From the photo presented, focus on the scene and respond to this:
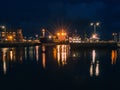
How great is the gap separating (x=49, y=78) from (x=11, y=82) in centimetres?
476

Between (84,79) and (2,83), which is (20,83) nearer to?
(2,83)

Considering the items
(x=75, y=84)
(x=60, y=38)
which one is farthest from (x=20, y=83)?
(x=60, y=38)

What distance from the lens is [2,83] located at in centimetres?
2692

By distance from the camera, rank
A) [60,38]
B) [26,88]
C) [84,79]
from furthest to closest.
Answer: [60,38] → [84,79] → [26,88]

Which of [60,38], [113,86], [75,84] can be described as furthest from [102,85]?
[60,38]

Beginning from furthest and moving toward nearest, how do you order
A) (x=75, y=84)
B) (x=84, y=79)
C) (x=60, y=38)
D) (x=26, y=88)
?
1. (x=60, y=38)
2. (x=84, y=79)
3. (x=75, y=84)
4. (x=26, y=88)

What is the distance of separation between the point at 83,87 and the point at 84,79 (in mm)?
4145

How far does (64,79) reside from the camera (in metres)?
29.4

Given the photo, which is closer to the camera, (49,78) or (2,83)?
(2,83)

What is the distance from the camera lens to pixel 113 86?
2536 centimetres

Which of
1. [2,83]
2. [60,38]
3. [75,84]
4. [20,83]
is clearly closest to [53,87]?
[75,84]

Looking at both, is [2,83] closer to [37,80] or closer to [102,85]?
[37,80]

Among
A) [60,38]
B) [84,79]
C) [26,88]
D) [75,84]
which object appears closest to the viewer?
[26,88]

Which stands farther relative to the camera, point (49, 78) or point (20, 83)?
point (49, 78)
